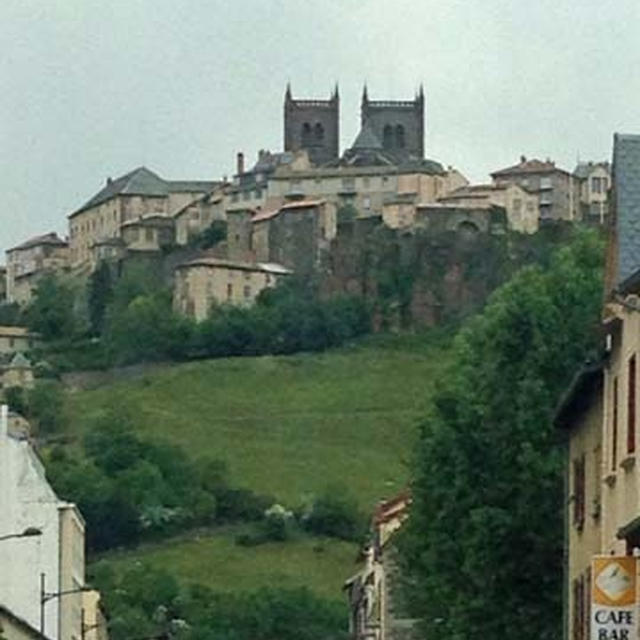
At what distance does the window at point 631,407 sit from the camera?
35594 mm

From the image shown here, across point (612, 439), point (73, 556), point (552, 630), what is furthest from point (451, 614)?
point (612, 439)

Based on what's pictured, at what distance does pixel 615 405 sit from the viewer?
124ft

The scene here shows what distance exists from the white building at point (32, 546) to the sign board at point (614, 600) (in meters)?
34.0

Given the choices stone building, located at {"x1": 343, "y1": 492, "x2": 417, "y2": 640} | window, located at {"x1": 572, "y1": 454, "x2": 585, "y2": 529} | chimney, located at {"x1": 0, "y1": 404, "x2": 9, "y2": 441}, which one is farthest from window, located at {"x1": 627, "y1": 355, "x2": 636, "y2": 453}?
stone building, located at {"x1": 343, "y1": 492, "x2": 417, "y2": 640}

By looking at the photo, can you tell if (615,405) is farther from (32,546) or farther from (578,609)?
(32,546)

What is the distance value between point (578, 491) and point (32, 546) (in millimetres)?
24486

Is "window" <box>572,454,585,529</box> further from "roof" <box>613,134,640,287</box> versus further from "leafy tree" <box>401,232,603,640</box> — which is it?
"leafy tree" <box>401,232,603,640</box>

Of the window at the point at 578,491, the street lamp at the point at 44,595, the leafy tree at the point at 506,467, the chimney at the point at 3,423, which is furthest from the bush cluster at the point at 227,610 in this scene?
the window at the point at 578,491

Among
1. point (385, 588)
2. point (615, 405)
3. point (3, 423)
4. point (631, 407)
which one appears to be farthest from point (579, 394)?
point (385, 588)

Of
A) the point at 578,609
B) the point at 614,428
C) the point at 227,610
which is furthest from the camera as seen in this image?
the point at 227,610

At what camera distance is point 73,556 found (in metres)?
73.6

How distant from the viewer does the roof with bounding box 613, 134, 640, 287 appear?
3650 centimetres

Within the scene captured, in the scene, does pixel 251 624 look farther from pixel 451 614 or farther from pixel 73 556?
pixel 451 614

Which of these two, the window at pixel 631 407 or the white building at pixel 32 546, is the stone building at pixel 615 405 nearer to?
→ the window at pixel 631 407
